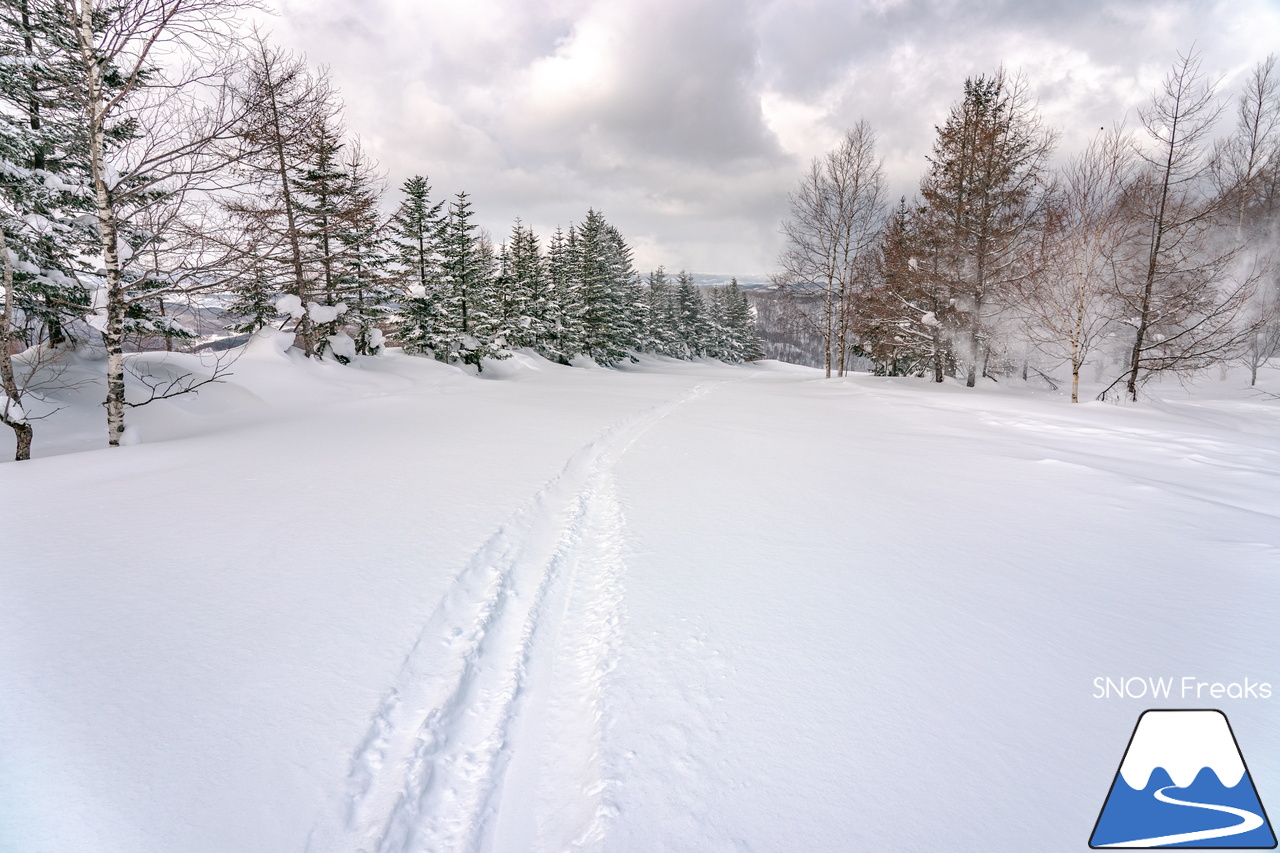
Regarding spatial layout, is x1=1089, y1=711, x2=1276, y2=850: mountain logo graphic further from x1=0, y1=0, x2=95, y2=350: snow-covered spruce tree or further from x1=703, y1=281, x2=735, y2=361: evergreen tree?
x1=703, y1=281, x2=735, y2=361: evergreen tree

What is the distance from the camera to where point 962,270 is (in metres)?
15.6

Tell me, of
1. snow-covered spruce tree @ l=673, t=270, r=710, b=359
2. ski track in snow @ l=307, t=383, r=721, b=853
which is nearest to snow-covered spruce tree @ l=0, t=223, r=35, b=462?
ski track in snow @ l=307, t=383, r=721, b=853

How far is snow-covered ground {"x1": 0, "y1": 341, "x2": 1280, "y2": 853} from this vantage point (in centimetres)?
170

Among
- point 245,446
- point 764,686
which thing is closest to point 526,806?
point 764,686

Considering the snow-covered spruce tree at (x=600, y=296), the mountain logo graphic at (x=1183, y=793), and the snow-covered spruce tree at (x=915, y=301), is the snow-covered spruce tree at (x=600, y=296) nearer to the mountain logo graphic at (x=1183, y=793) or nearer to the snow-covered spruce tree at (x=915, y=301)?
the snow-covered spruce tree at (x=915, y=301)

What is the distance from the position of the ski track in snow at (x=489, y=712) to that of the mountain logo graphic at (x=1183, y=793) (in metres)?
1.86

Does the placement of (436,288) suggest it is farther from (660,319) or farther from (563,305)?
(660,319)

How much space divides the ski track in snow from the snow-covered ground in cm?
2

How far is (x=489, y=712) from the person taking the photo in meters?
2.32

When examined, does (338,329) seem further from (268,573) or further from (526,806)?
(526,806)

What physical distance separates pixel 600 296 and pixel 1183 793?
31.4 m

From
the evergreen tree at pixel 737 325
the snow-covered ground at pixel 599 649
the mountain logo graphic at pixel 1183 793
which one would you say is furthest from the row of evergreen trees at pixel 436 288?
the evergreen tree at pixel 737 325

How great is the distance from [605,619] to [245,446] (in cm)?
636

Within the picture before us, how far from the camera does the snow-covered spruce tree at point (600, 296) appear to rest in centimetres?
3023
